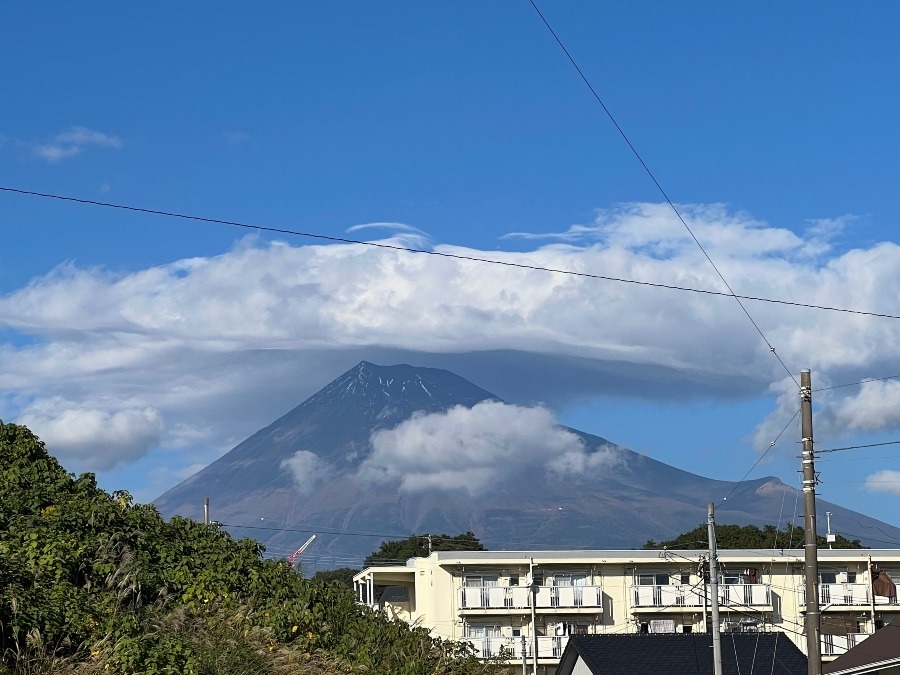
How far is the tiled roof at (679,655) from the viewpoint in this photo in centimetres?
4622

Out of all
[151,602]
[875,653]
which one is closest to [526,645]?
[875,653]

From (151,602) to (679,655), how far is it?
3562cm

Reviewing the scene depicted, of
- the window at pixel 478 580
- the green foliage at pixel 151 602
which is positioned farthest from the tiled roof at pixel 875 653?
the window at pixel 478 580

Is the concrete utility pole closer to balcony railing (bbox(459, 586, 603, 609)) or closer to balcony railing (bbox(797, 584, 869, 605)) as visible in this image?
balcony railing (bbox(459, 586, 603, 609))

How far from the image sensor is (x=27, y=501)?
17.3 metres

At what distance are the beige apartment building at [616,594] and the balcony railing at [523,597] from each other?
0.05m

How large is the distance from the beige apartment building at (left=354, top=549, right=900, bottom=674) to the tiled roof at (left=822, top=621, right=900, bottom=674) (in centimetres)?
2384

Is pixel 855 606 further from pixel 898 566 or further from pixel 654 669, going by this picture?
pixel 654 669

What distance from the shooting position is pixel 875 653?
116 feet

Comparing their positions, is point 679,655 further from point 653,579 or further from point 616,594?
point 653,579

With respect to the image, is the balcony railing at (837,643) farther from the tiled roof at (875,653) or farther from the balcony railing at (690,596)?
the tiled roof at (875,653)

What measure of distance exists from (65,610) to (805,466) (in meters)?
15.4

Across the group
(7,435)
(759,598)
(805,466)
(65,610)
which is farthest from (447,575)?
(65,610)

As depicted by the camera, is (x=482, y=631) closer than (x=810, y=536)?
No
